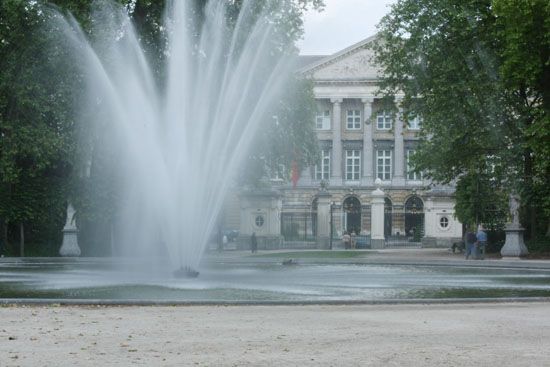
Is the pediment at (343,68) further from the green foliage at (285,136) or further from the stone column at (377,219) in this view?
the green foliage at (285,136)

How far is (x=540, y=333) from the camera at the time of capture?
503 inches

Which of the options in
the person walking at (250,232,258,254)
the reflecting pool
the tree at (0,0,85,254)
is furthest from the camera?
the person walking at (250,232,258,254)

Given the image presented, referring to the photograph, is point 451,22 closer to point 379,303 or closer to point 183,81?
point 183,81

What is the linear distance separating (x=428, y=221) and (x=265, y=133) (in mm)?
14183

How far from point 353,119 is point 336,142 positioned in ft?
10.7

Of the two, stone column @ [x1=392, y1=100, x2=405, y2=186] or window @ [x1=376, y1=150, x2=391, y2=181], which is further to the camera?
window @ [x1=376, y1=150, x2=391, y2=181]

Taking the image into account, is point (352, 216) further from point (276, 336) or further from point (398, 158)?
point (276, 336)

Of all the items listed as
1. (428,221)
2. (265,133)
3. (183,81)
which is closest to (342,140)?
(428,221)

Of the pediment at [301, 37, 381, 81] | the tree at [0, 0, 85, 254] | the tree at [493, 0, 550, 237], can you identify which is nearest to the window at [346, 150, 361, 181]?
the pediment at [301, 37, 381, 81]

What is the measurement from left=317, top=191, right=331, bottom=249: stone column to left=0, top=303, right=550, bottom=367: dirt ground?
39188 mm

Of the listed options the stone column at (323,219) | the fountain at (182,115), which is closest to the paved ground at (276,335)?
the fountain at (182,115)

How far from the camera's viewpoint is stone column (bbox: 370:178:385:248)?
57.8 meters

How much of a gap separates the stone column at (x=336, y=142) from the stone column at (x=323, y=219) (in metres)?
36.3

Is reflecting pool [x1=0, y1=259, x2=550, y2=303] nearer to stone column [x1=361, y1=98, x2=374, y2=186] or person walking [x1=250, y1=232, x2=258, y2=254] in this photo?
person walking [x1=250, y1=232, x2=258, y2=254]
